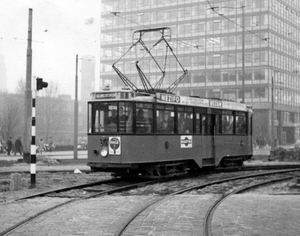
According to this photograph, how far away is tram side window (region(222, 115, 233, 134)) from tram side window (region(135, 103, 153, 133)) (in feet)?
17.4

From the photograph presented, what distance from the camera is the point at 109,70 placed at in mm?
70562

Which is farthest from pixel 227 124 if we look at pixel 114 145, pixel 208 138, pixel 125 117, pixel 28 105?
pixel 28 105

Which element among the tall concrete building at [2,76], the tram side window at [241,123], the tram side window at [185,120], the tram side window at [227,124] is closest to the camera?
the tram side window at [185,120]

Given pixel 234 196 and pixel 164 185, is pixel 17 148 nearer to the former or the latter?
pixel 164 185

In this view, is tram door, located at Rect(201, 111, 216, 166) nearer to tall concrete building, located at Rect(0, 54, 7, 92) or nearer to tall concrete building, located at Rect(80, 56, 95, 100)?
tall concrete building, located at Rect(0, 54, 7, 92)

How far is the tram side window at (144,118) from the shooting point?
16.1 meters

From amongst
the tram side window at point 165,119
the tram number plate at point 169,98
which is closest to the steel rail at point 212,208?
the tram side window at point 165,119

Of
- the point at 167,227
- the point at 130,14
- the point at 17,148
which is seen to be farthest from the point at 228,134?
the point at 130,14

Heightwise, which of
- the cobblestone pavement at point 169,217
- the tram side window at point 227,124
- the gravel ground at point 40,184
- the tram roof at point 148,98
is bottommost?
the gravel ground at point 40,184

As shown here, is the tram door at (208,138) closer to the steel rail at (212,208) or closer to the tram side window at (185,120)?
the tram side window at (185,120)

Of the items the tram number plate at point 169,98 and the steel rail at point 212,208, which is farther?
the tram number plate at point 169,98

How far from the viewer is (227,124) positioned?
21281 millimetres

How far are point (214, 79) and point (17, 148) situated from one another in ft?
128

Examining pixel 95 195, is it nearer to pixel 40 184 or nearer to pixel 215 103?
pixel 40 184
